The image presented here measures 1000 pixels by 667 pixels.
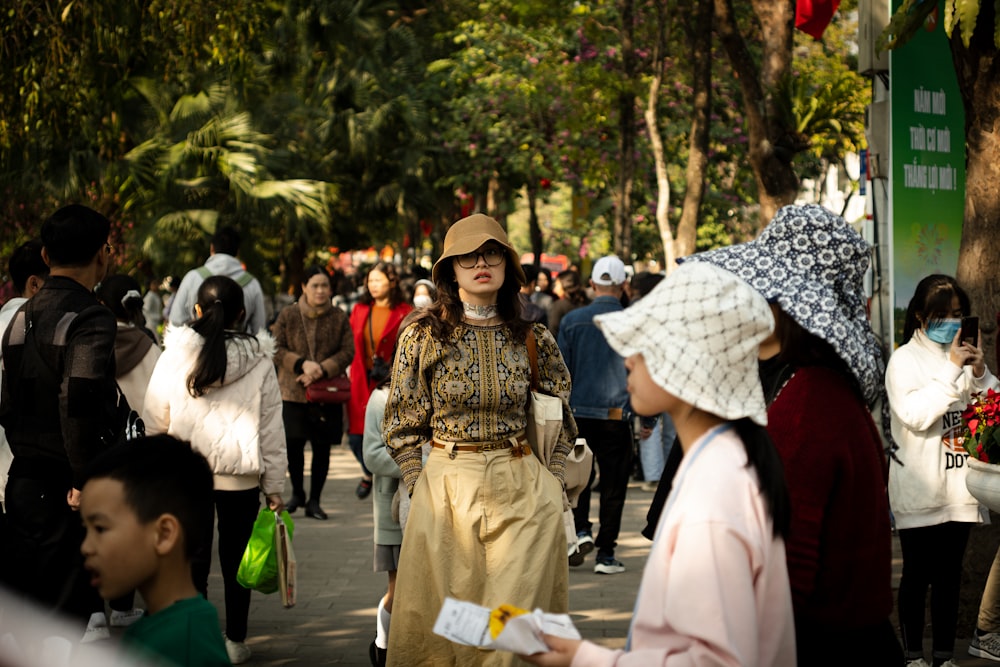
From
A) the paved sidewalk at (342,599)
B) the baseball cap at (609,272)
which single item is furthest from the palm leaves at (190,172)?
the baseball cap at (609,272)

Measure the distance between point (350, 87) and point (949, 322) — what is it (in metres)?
29.7

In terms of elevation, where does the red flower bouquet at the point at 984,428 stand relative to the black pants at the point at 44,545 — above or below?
above

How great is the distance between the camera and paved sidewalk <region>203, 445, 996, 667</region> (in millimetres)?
6727

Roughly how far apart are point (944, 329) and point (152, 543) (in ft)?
13.9

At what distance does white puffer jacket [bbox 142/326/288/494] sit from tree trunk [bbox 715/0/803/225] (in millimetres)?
4909

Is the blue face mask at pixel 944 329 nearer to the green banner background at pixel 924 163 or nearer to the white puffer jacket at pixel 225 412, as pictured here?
the green banner background at pixel 924 163

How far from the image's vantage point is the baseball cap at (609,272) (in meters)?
9.66

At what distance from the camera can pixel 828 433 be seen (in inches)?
120

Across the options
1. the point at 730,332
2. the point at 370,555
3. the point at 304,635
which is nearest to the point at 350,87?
the point at 370,555

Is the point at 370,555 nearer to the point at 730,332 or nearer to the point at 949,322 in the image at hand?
the point at 949,322

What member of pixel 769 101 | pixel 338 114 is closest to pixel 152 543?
pixel 769 101

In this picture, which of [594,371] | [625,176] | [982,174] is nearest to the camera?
[982,174]

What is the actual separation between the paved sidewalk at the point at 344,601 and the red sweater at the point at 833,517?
12.2 feet

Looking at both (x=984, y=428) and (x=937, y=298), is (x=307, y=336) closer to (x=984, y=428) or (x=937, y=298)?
(x=937, y=298)
